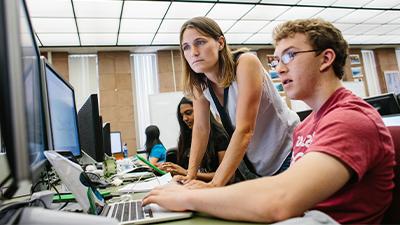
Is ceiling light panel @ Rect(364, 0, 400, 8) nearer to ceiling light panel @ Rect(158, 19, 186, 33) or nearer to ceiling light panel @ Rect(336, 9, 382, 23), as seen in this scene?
ceiling light panel @ Rect(336, 9, 382, 23)

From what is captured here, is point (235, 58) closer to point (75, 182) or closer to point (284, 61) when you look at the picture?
point (284, 61)

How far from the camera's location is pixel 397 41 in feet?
23.6

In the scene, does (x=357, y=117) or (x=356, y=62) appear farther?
(x=356, y=62)

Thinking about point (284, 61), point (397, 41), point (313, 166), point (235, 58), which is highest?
point (397, 41)

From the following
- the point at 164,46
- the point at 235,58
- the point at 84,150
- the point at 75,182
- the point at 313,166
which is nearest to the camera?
the point at 313,166

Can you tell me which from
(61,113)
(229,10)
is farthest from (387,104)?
(229,10)

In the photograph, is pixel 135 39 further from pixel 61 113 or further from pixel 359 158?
pixel 359 158

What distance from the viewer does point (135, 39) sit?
5316mm

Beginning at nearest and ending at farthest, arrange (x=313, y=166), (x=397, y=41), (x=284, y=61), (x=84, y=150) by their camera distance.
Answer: (x=313, y=166) → (x=284, y=61) → (x=84, y=150) → (x=397, y=41)

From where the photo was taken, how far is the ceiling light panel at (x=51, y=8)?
372cm

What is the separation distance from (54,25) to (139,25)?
127 centimetres

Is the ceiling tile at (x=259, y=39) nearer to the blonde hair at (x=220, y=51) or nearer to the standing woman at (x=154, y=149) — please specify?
the standing woman at (x=154, y=149)

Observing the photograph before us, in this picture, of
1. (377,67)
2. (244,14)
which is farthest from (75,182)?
(377,67)

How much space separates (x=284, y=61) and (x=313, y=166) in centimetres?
41
